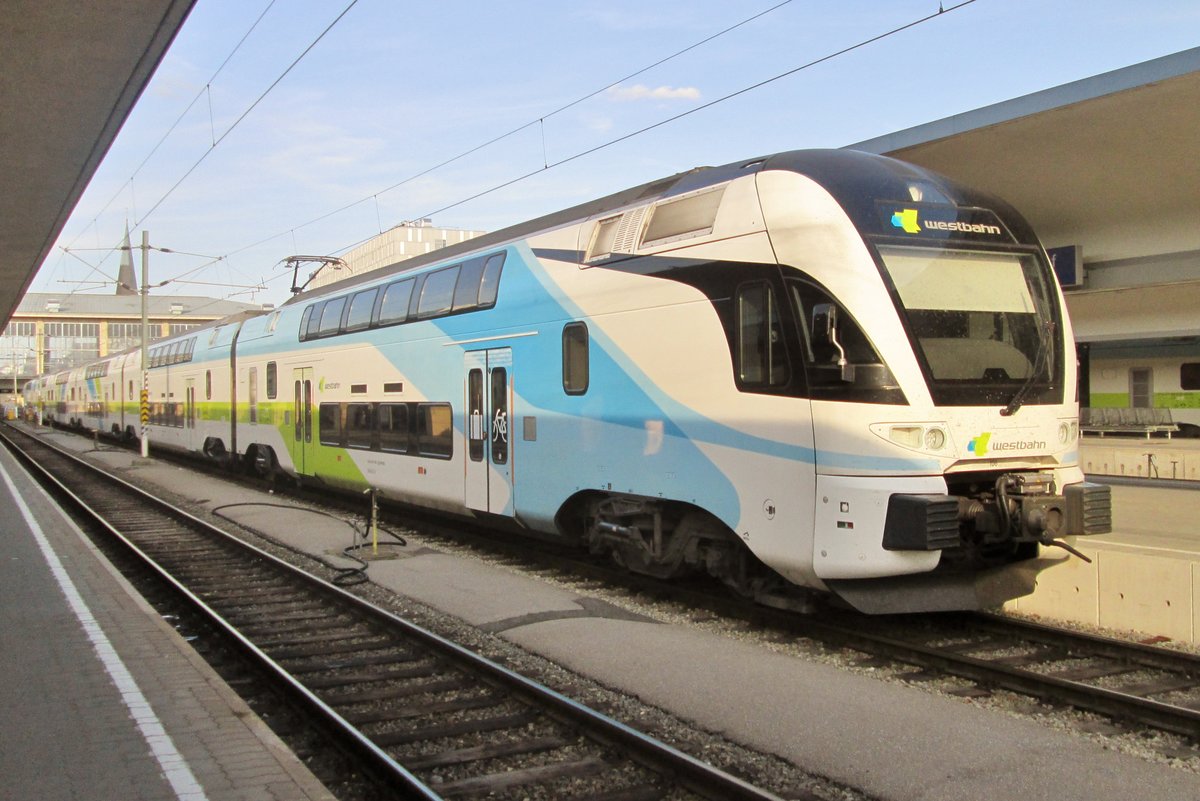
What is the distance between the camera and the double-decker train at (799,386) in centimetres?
656

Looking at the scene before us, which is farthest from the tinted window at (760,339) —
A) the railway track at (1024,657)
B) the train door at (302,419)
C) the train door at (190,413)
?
the train door at (190,413)

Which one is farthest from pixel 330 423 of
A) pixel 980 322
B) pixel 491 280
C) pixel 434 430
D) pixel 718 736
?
pixel 718 736

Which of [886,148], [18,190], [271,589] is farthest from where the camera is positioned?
[886,148]

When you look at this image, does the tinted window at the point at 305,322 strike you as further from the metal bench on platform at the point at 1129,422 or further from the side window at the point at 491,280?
the metal bench on platform at the point at 1129,422

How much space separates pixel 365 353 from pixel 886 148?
8030 millimetres

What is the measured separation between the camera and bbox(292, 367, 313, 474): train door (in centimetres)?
1622

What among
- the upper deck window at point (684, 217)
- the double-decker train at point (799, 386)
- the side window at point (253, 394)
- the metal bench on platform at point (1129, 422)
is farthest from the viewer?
the metal bench on platform at point (1129, 422)

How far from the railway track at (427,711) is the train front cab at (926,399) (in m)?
2.22

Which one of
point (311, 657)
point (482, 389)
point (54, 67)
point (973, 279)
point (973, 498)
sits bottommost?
point (311, 657)

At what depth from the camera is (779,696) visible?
5996 millimetres

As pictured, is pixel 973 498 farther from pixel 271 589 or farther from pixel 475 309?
pixel 271 589

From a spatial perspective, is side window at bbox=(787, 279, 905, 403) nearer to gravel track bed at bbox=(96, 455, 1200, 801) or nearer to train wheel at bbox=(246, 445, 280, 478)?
gravel track bed at bbox=(96, 455, 1200, 801)

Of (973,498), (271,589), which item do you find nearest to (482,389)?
(271,589)

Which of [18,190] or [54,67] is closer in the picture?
[54,67]
